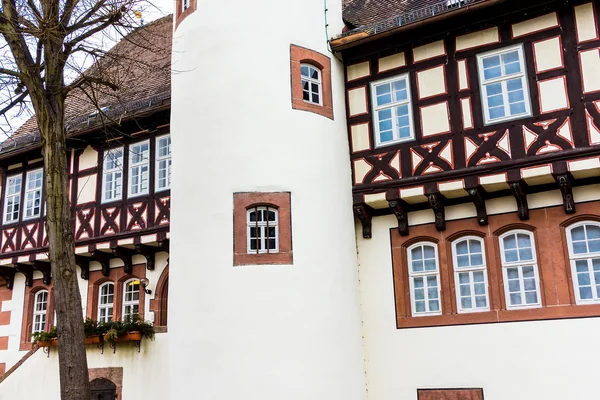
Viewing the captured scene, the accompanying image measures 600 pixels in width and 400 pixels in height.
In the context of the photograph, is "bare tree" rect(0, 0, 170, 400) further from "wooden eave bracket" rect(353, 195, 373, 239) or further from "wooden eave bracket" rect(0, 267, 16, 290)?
"wooden eave bracket" rect(0, 267, 16, 290)

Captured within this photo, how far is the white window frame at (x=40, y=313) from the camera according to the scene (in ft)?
55.8

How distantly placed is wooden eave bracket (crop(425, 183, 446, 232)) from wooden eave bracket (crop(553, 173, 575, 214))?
1985 mm

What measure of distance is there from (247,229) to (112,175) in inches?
214

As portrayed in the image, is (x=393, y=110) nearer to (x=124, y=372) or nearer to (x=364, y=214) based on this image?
(x=364, y=214)

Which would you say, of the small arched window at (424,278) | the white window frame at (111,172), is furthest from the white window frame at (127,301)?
the small arched window at (424,278)

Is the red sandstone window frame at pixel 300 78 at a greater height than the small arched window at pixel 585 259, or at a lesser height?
greater

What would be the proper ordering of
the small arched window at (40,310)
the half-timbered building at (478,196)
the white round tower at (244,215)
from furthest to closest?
the small arched window at (40,310)
the white round tower at (244,215)
the half-timbered building at (478,196)

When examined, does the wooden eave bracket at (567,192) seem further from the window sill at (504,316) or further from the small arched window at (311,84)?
the small arched window at (311,84)

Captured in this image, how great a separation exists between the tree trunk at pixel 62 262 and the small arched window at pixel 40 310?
7.97 meters

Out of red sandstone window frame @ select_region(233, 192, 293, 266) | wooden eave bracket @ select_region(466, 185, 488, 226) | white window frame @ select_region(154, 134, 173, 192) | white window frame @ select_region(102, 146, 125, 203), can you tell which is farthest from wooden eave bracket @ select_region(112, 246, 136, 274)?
wooden eave bracket @ select_region(466, 185, 488, 226)

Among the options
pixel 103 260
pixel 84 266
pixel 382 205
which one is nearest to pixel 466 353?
pixel 382 205

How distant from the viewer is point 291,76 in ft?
41.0

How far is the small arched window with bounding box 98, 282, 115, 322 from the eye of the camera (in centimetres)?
1583

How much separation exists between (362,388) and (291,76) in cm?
576
